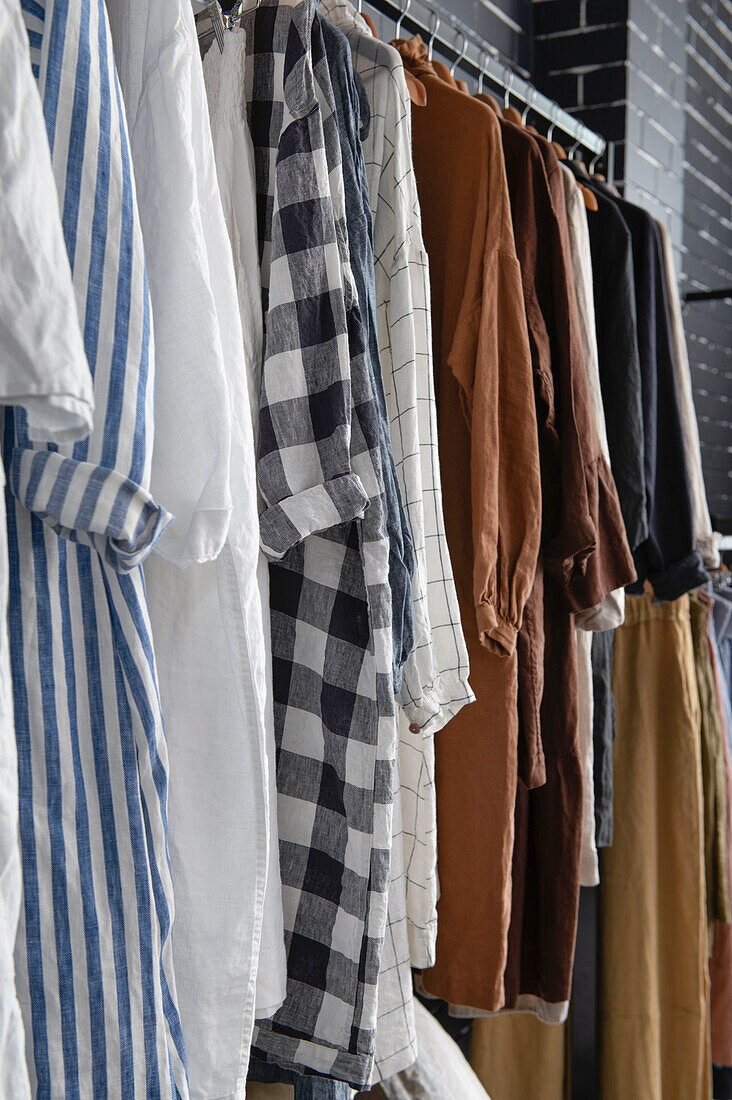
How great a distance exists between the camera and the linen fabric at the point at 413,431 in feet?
3.28

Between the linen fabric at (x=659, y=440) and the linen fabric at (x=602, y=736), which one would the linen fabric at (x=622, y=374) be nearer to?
the linen fabric at (x=659, y=440)

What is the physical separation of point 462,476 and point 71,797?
0.72m

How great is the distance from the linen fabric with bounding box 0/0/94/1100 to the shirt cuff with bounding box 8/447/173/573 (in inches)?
1.8

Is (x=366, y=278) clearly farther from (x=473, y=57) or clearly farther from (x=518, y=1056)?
(x=518, y=1056)

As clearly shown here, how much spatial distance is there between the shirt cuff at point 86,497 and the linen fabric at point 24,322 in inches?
1.8

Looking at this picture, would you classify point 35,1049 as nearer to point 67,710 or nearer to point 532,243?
point 67,710

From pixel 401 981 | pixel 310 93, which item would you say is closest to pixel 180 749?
pixel 401 981

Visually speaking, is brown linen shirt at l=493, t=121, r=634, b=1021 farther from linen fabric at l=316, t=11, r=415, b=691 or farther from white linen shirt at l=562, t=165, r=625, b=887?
linen fabric at l=316, t=11, r=415, b=691

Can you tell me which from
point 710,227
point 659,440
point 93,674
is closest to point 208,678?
point 93,674

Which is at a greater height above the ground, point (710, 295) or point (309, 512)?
point (710, 295)

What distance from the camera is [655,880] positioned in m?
1.85

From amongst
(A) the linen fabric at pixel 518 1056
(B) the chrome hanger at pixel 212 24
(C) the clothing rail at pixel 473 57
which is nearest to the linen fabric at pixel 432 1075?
(A) the linen fabric at pixel 518 1056

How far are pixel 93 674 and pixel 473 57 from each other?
113 cm

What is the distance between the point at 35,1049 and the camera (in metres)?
0.58
